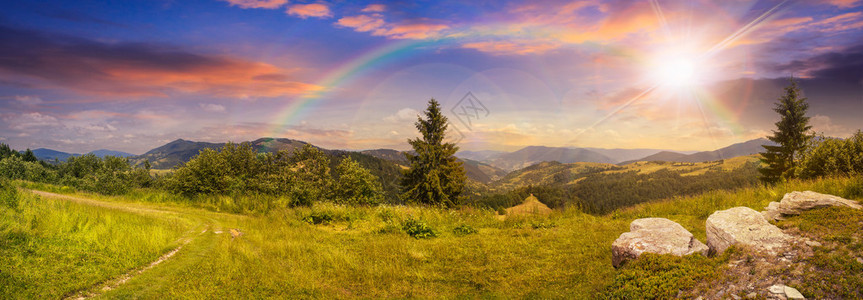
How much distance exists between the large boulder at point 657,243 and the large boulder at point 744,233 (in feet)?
1.22

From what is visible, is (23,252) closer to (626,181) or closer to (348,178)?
(348,178)

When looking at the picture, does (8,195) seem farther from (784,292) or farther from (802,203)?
(802,203)

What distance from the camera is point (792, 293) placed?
4.48 m

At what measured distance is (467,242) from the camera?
10297 mm

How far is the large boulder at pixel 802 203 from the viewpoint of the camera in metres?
7.79

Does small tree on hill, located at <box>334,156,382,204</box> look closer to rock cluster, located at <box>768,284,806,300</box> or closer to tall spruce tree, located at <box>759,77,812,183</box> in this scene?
rock cluster, located at <box>768,284,806,300</box>

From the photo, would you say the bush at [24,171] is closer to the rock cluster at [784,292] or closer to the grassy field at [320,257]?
the grassy field at [320,257]

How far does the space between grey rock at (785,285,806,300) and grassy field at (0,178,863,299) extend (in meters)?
1.20

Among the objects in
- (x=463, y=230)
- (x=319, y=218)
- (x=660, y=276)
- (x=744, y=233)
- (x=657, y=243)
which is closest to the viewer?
(x=660, y=276)

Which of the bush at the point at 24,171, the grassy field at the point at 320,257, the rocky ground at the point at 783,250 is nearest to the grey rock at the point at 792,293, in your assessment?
the rocky ground at the point at 783,250

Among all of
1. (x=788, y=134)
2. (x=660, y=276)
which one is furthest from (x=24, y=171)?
(x=788, y=134)

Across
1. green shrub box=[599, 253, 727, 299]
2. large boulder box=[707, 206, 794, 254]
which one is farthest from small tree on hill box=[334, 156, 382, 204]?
large boulder box=[707, 206, 794, 254]

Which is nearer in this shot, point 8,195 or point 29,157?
point 8,195

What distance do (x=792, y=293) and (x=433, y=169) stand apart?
31844mm
